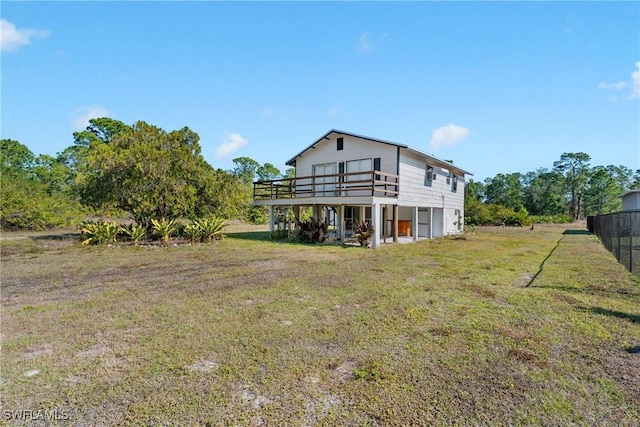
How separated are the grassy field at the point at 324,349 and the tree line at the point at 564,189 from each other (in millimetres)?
43536

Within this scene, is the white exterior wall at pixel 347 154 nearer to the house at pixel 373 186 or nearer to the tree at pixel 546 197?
the house at pixel 373 186

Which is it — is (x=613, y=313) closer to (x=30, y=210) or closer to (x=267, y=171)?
(x=30, y=210)

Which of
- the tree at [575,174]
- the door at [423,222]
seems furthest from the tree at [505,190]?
the door at [423,222]

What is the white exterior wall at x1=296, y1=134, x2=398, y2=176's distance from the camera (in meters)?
15.2

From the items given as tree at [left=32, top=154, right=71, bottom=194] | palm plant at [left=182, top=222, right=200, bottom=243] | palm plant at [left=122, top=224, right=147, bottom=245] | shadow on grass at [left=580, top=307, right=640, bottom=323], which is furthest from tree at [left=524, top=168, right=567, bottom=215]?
tree at [left=32, top=154, right=71, bottom=194]

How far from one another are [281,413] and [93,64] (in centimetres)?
1780

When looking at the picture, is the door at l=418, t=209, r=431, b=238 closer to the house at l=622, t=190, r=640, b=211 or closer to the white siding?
the white siding

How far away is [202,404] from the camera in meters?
2.63

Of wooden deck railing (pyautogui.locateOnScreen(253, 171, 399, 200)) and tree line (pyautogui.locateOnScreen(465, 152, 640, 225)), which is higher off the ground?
tree line (pyautogui.locateOnScreen(465, 152, 640, 225))

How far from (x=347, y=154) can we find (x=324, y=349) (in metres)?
13.9

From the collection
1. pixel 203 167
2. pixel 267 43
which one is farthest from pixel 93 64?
pixel 267 43

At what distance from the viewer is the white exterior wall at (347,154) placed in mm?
15227

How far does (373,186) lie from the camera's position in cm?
1308

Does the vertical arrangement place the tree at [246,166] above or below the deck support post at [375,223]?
above
